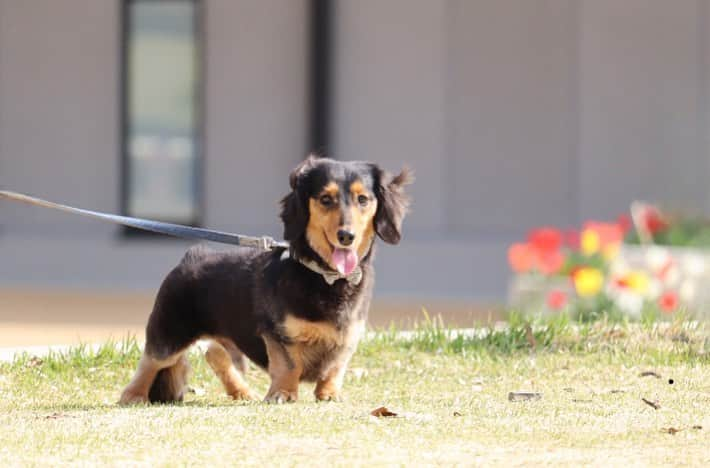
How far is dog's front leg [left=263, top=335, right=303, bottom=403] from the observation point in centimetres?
584

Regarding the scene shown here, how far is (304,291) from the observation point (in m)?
5.81

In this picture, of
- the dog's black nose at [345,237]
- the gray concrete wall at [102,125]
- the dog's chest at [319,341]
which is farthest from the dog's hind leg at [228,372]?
the gray concrete wall at [102,125]

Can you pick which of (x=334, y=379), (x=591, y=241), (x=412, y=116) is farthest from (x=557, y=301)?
(x=412, y=116)

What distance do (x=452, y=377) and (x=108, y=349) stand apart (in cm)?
155

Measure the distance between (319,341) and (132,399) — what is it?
88cm

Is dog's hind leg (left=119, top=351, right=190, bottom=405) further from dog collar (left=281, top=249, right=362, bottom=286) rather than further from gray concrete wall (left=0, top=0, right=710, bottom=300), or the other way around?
gray concrete wall (left=0, top=0, right=710, bottom=300)

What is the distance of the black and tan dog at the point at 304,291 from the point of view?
5762 mm

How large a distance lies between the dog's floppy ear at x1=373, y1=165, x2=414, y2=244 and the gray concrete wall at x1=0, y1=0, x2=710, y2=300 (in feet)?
19.8

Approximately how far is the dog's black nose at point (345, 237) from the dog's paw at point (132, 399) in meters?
1.15

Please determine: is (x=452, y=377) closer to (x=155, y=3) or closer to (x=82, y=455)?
(x=82, y=455)

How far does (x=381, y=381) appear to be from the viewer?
7.01m

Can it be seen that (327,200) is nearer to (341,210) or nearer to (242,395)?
(341,210)

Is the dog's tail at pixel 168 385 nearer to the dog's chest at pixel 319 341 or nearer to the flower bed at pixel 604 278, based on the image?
the dog's chest at pixel 319 341

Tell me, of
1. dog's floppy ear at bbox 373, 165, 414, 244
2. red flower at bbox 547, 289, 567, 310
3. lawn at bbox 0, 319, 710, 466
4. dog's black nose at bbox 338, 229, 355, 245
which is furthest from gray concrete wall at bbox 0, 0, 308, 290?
dog's black nose at bbox 338, 229, 355, 245
